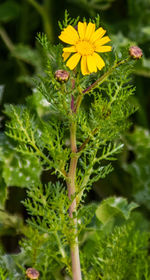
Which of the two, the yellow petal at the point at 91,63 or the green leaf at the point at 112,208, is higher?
the yellow petal at the point at 91,63

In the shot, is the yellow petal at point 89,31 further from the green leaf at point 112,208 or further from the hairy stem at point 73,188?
the green leaf at point 112,208

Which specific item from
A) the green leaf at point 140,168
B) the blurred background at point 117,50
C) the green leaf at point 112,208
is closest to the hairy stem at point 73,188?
the green leaf at point 112,208

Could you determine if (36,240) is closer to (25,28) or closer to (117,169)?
(117,169)

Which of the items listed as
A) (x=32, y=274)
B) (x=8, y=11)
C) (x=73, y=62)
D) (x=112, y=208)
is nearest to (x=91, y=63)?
(x=73, y=62)

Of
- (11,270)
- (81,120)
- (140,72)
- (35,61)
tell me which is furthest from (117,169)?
(81,120)

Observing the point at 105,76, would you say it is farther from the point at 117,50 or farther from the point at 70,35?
the point at 117,50

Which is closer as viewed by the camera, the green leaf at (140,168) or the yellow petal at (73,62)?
the yellow petal at (73,62)
